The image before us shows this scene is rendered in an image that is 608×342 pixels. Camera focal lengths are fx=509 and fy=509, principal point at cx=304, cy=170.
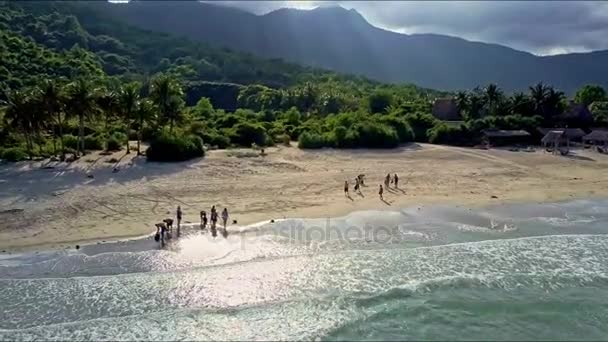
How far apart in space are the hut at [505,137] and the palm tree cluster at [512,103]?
31.3 feet

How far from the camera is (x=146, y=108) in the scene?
4019cm

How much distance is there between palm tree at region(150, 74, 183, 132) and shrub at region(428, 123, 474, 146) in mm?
27618

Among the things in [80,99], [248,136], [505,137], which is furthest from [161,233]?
[505,137]

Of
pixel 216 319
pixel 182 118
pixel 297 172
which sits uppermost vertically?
pixel 182 118

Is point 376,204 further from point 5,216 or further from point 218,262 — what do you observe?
point 5,216

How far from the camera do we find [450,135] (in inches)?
2203

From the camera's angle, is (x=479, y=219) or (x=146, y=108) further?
(x=146, y=108)

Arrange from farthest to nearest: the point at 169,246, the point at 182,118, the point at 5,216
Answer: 1. the point at 182,118
2. the point at 5,216
3. the point at 169,246

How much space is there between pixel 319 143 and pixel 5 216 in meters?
29.1

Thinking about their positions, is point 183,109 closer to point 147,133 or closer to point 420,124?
point 147,133

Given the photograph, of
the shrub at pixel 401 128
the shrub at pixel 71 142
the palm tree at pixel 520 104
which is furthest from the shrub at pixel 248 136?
the palm tree at pixel 520 104

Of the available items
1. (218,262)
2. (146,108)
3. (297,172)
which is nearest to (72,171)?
(146,108)

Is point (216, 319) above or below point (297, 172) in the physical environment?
below

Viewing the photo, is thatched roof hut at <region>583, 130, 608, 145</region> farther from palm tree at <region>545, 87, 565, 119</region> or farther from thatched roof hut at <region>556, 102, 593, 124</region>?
palm tree at <region>545, 87, 565, 119</region>
